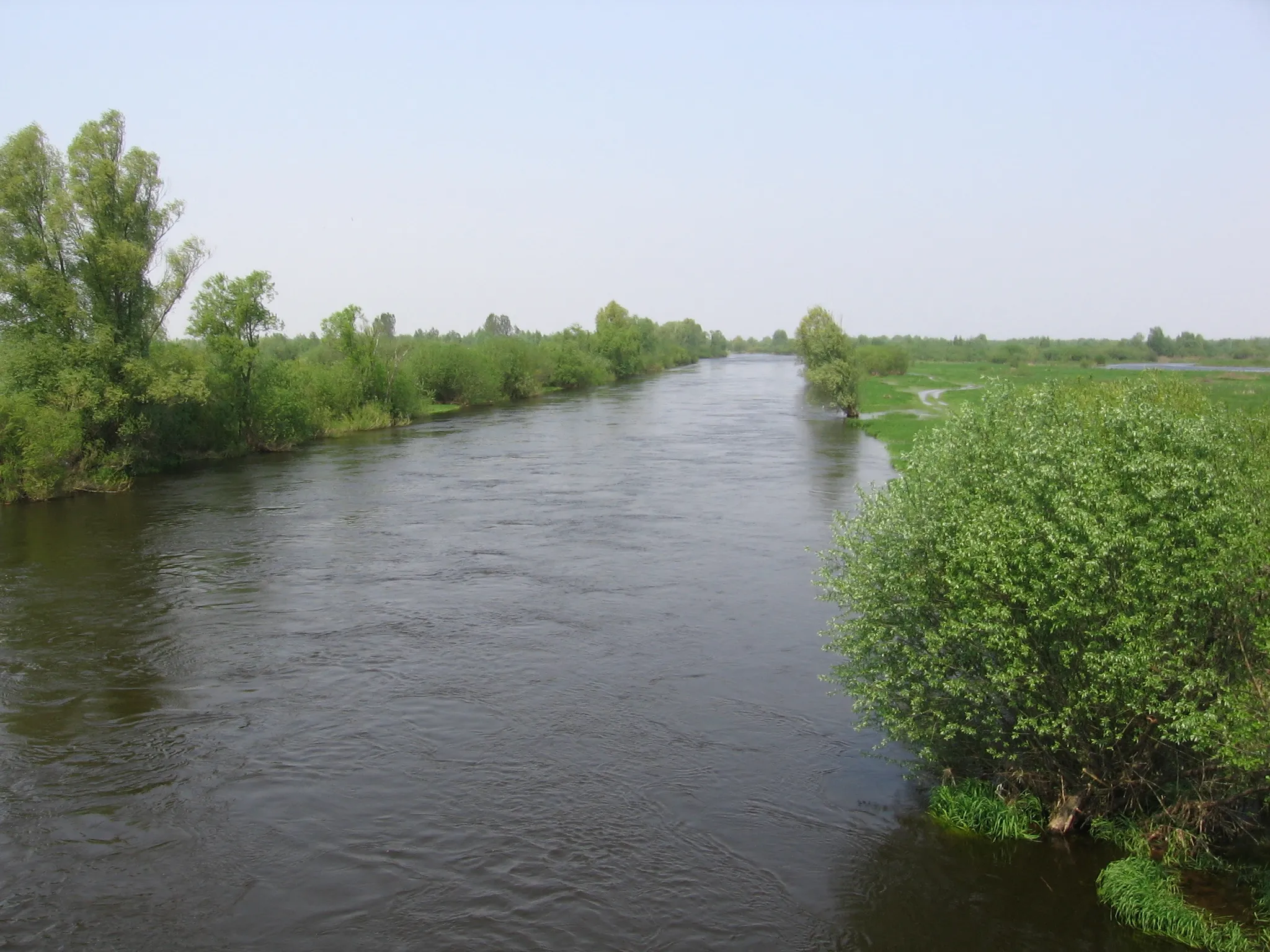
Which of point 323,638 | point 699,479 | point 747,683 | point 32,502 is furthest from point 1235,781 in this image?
point 32,502

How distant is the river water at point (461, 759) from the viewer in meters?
10.7

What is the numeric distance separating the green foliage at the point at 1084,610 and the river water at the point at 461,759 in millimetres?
1482

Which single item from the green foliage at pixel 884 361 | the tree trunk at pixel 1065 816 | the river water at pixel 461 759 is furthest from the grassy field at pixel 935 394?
the river water at pixel 461 759

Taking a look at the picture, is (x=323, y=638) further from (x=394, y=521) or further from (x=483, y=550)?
(x=394, y=521)

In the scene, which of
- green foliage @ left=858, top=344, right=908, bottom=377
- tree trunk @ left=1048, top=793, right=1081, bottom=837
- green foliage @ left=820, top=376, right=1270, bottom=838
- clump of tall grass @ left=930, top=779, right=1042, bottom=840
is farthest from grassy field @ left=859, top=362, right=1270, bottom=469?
tree trunk @ left=1048, top=793, right=1081, bottom=837

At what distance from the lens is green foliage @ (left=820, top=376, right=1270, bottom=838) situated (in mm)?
10203

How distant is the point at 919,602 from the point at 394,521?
2242 centimetres

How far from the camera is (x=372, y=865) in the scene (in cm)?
1166

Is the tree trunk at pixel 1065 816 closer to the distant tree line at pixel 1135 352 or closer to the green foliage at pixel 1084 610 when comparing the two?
the green foliage at pixel 1084 610

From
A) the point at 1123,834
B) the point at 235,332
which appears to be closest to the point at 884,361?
the point at 235,332

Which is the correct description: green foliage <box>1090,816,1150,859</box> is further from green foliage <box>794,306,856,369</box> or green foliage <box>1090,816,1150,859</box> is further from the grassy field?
green foliage <box>794,306,856,369</box>

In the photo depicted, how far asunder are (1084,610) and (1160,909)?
3341mm

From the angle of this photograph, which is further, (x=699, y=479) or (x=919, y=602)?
(x=699, y=479)

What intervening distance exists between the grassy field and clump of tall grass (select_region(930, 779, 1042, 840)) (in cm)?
507
